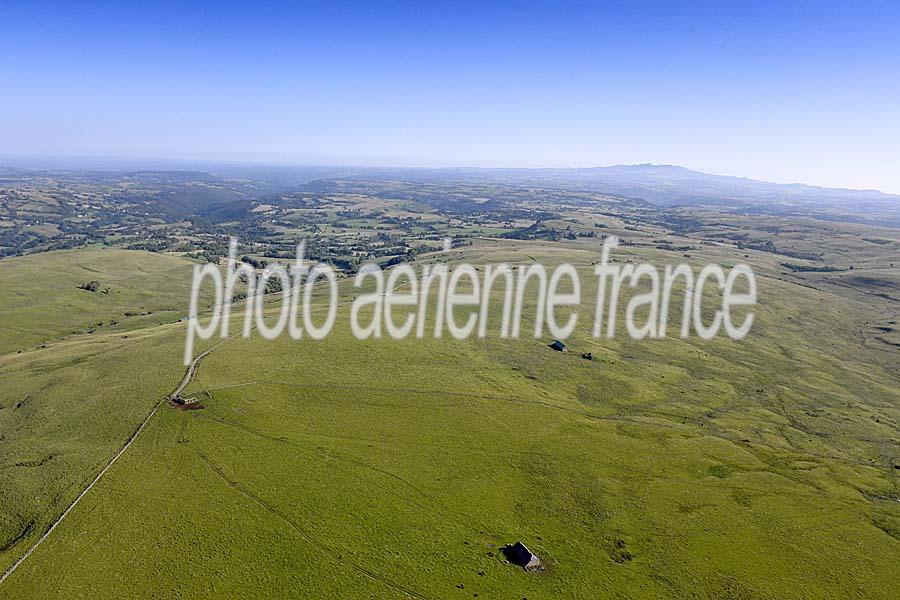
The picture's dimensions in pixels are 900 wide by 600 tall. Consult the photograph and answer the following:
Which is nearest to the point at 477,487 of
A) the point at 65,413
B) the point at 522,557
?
the point at 522,557

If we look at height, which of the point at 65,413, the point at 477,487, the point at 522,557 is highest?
the point at 65,413

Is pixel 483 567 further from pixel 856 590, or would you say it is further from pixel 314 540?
pixel 856 590

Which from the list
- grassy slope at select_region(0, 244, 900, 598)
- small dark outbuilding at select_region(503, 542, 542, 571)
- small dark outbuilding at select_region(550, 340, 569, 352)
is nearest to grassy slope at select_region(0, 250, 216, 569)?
grassy slope at select_region(0, 244, 900, 598)

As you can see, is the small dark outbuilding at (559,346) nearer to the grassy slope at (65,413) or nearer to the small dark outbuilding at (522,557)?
the small dark outbuilding at (522,557)

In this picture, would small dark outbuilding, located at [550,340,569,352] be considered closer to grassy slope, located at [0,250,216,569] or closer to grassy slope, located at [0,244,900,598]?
grassy slope, located at [0,244,900,598]

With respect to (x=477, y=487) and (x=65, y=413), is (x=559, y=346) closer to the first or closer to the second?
(x=477, y=487)

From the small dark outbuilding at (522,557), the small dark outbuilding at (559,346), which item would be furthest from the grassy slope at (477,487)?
the small dark outbuilding at (559,346)
